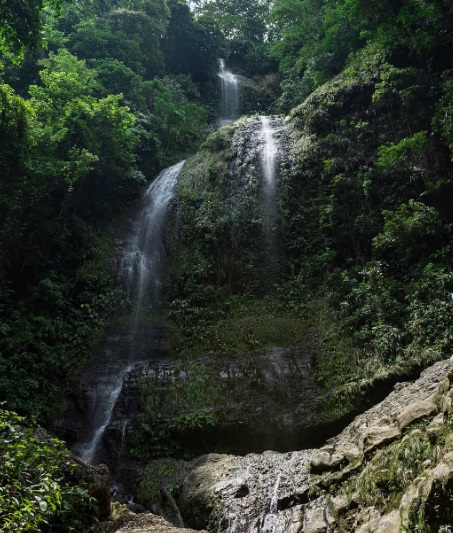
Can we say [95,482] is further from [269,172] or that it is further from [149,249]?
[269,172]

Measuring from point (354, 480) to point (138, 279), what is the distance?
33.9 feet

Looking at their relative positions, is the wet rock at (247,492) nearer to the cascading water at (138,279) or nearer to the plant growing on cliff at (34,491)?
the plant growing on cliff at (34,491)

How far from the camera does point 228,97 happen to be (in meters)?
28.3

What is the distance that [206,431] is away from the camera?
9.23 meters

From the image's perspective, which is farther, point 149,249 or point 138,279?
point 149,249

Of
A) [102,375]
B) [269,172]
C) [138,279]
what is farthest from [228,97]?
[102,375]

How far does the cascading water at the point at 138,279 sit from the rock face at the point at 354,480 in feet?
9.49

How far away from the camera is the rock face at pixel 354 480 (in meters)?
3.76

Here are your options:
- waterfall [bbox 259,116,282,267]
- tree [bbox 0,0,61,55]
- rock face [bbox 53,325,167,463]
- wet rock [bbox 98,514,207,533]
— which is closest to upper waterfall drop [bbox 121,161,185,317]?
rock face [bbox 53,325,167,463]

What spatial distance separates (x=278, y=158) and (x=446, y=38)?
6.84m

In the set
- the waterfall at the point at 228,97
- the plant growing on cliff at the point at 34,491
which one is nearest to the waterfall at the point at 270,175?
the waterfall at the point at 228,97

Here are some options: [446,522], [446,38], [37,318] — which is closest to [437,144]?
[446,38]

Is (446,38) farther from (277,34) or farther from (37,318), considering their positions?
(277,34)

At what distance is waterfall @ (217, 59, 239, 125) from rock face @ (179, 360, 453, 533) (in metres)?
22.5
